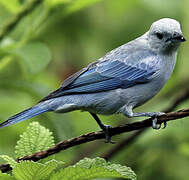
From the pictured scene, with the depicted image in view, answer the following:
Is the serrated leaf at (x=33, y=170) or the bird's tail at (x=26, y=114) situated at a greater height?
the serrated leaf at (x=33, y=170)

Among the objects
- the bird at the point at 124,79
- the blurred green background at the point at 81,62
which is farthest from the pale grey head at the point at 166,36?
the blurred green background at the point at 81,62

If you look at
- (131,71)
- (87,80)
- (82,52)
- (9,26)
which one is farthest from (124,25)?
(9,26)

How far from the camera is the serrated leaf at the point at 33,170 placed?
74.7 inches

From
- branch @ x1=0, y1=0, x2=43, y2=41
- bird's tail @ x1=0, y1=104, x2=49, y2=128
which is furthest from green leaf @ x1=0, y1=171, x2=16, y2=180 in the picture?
branch @ x1=0, y1=0, x2=43, y2=41

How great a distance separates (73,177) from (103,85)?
2.07 metres

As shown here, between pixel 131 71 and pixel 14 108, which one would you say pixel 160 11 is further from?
pixel 14 108

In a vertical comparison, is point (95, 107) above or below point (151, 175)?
above

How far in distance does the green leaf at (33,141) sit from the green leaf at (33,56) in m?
1.21

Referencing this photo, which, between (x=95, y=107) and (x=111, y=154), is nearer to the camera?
(x=95, y=107)

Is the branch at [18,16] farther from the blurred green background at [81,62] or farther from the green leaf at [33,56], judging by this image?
the green leaf at [33,56]

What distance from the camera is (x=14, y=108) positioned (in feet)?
15.0

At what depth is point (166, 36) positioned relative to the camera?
12.3ft

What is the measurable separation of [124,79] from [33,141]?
187 centimetres

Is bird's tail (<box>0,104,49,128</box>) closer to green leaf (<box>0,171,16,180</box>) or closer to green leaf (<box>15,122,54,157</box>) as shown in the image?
green leaf (<box>15,122,54,157</box>)
